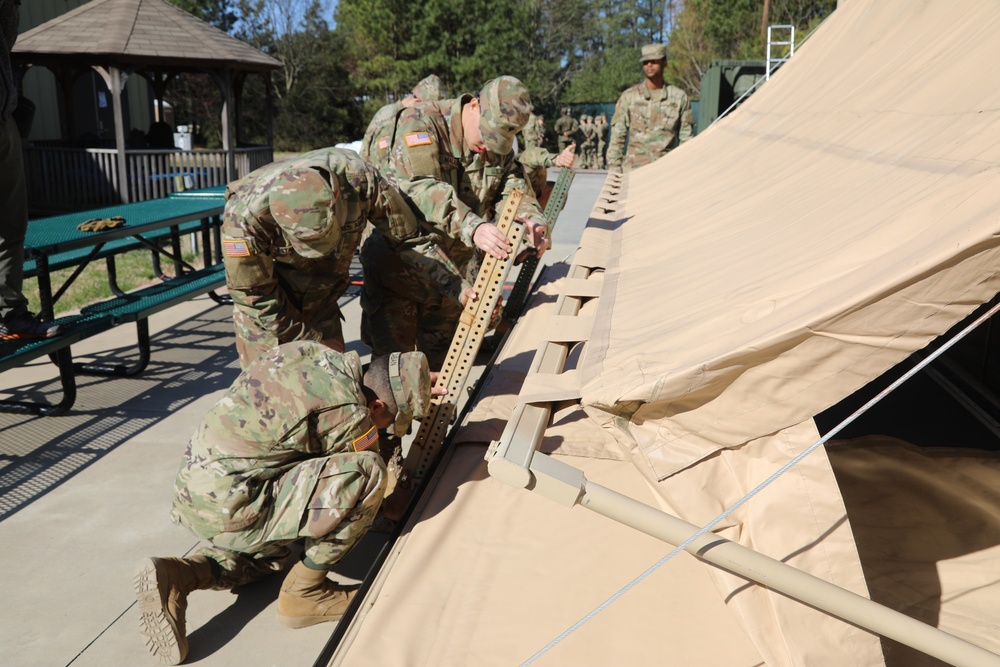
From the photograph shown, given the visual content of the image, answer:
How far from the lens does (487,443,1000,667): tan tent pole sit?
5.03ft

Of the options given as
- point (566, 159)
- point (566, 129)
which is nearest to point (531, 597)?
point (566, 159)

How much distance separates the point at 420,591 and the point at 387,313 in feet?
7.42

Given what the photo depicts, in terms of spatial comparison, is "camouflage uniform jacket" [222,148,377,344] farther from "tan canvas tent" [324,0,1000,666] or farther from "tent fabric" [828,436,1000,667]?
"tent fabric" [828,436,1000,667]

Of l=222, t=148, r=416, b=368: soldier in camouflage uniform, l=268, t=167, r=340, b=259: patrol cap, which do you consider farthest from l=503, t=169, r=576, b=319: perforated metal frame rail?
l=268, t=167, r=340, b=259: patrol cap

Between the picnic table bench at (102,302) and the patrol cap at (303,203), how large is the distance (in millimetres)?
1574

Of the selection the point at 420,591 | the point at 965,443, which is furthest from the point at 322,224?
the point at 965,443

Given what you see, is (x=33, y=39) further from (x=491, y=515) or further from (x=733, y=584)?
(x=733, y=584)

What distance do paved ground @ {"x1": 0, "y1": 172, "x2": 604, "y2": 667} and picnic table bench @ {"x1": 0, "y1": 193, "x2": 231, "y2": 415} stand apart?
0.53 feet

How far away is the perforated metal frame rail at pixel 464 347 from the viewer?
317cm

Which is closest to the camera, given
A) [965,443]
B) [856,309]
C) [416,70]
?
[856,309]

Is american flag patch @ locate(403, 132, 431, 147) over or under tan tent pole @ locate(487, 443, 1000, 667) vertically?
over

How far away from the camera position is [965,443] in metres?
3.63

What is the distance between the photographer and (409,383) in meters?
2.80

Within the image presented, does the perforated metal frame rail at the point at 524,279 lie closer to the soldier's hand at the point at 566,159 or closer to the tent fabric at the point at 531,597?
the soldier's hand at the point at 566,159
